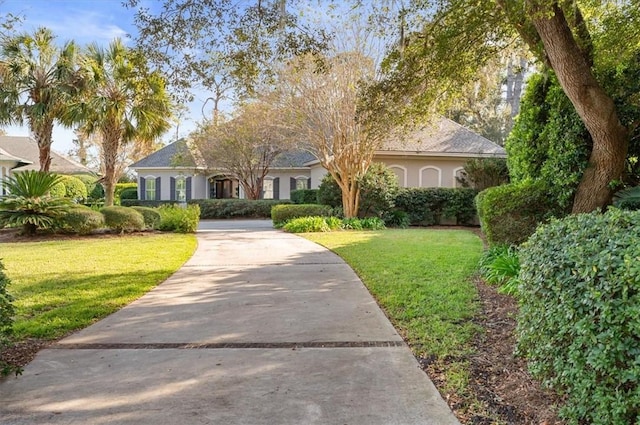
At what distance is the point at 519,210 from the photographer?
7.26 m

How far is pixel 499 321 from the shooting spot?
15.1 ft

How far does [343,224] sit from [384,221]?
208 cm

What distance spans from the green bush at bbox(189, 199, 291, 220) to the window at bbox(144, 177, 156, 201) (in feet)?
19.2

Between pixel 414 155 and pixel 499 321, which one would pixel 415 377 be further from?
pixel 414 155

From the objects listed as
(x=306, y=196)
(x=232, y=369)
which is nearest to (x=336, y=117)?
(x=306, y=196)

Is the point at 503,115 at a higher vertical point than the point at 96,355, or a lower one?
higher

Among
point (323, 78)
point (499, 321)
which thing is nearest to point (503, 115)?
point (323, 78)

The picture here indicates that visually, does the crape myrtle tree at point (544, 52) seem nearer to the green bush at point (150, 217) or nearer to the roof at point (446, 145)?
the green bush at point (150, 217)

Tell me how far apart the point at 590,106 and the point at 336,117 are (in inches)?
407

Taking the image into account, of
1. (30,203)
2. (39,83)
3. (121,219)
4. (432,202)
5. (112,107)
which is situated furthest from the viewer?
(432,202)

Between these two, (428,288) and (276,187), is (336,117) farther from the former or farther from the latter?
(276,187)

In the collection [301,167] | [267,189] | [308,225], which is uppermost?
[301,167]

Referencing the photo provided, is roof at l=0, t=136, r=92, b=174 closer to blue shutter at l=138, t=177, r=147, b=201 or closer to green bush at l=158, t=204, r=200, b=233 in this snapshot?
blue shutter at l=138, t=177, r=147, b=201

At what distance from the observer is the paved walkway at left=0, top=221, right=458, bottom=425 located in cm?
276
